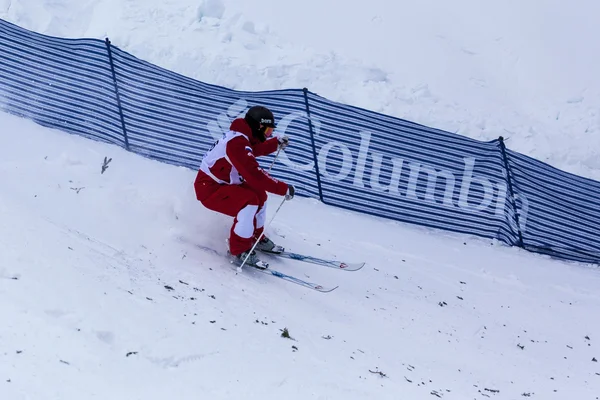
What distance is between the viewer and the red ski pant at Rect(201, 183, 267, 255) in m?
6.53

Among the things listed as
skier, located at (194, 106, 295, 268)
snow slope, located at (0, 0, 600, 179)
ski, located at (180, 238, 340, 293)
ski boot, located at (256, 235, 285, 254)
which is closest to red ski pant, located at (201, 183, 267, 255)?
skier, located at (194, 106, 295, 268)

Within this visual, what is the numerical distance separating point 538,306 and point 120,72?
6.16 meters

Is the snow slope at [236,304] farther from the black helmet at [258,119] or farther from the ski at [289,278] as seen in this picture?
the black helmet at [258,119]

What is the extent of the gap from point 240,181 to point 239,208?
30 centimetres

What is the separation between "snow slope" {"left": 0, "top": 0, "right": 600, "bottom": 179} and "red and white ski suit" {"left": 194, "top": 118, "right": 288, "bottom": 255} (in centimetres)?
698

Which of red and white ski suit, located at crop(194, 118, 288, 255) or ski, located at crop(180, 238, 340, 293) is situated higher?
red and white ski suit, located at crop(194, 118, 288, 255)

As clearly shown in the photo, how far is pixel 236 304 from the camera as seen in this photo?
18.2 ft

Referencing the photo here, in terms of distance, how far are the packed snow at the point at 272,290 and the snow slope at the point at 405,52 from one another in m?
0.08

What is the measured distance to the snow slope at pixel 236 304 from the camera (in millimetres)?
3988

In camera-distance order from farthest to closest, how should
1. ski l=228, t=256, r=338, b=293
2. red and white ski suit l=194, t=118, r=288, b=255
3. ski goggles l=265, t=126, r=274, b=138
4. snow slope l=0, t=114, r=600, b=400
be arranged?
1. ski goggles l=265, t=126, r=274, b=138
2. ski l=228, t=256, r=338, b=293
3. red and white ski suit l=194, t=118, r=288, b=255
4. snow slope l=0, t=114, r=600, b=400

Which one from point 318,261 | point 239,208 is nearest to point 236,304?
point 239,208

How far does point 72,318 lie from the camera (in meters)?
4.16

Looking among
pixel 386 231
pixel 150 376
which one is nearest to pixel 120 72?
pixel 386 231

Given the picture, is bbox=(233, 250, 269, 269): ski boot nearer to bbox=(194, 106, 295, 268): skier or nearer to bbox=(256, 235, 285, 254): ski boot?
bbox=(194, 106, 295, 268): skier
